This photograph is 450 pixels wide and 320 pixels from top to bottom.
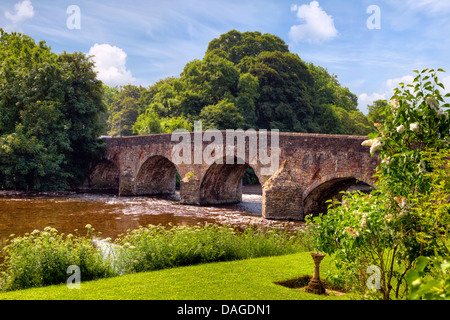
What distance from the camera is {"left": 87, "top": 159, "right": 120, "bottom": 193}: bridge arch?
124 feet

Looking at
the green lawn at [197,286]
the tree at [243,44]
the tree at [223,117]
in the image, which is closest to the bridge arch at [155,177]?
the tree at [223,117]

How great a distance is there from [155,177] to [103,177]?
7.16m

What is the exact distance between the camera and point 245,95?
39062 millimetres

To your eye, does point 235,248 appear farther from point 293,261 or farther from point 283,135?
point 283,135

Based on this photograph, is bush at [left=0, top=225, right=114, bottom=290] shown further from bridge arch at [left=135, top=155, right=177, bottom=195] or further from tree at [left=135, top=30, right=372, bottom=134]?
tree at [left=135, top=30, right=372, bottom=134]

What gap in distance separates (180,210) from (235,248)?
13.5 meters

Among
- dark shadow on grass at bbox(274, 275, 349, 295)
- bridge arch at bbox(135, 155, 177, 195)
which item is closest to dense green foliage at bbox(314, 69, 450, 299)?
dark shadow on grass at bbox(274, 275, 349, 295)

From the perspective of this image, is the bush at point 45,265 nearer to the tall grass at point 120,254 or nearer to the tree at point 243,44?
the tall grass at point 120,254

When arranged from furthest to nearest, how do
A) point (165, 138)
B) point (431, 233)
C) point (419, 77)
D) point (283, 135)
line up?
point (165, 138) → point (283, 135) → point (419, 77) → point (431, 233)

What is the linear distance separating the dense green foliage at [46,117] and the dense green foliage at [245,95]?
824cm

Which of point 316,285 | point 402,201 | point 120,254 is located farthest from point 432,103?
point 120,254

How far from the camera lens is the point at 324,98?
47906 millimetres

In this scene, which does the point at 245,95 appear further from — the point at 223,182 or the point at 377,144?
the point at 377,144
